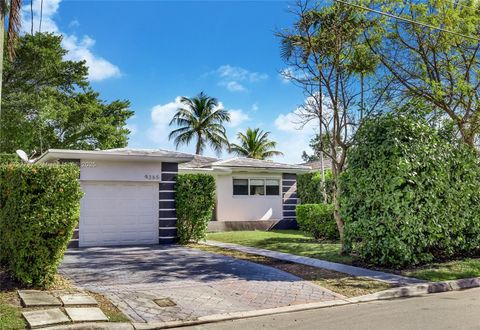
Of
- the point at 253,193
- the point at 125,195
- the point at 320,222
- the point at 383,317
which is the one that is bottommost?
the point at 383,317

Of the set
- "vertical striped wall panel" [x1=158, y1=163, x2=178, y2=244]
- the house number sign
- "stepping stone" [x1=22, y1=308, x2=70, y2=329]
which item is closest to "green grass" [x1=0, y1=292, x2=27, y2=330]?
"stepping stone" [x1=22, y1=308, x2=70, y2=329]

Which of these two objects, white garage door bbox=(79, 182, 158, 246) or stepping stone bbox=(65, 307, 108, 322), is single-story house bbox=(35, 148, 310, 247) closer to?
white garage door bbox=(79, 182, 158, 246)

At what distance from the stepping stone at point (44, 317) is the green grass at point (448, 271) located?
7.53m

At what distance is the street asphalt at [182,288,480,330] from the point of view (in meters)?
6.09

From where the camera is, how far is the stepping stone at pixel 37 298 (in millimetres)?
6560

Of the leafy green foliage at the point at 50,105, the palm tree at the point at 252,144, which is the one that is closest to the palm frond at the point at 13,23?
the leafy green foliage at the point at 50,105

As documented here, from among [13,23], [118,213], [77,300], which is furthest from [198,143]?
[77,300]

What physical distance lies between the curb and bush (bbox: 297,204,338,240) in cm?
731

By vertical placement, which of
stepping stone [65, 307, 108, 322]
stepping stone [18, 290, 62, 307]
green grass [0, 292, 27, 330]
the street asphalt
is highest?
stepping stone [18, 290, 62, 307]

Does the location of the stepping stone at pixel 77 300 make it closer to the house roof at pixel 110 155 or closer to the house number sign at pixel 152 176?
the house roof at pixel 110 155

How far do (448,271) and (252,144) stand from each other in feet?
107

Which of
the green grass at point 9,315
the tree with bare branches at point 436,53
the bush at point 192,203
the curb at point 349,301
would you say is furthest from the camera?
the bush at point 192,203

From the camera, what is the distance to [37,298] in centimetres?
688

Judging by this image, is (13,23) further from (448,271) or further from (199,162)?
(199,162)
